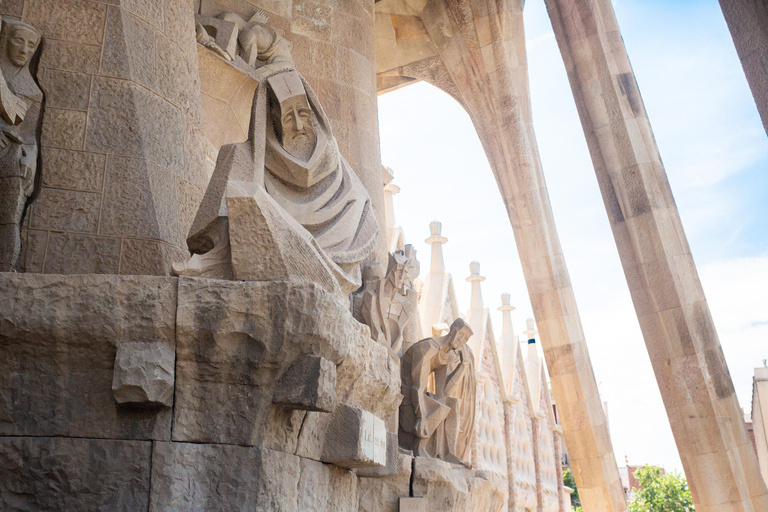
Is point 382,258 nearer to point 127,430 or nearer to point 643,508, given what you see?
point 127,430

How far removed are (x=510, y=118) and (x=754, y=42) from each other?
22.5ft

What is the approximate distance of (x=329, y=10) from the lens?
8.02 m

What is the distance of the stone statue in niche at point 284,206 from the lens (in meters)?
2.89

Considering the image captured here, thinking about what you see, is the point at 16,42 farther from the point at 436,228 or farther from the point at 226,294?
the point at 436,228

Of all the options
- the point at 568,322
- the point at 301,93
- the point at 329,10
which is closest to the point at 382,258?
the point at 329,10

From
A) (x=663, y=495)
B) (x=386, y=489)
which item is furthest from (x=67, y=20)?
(x=663, y=495)

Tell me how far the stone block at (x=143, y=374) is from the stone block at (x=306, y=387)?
38 centimetres

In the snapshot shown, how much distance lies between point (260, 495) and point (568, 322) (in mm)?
8620

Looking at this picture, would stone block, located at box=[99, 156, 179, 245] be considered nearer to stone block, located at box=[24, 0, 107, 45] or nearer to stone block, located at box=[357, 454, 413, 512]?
stone block, located at box=[24, 0, 107, 45]

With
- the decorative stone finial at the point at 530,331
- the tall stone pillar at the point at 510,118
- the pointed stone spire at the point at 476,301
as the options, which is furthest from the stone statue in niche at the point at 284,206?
the decorative stone finial at the point at 530,331

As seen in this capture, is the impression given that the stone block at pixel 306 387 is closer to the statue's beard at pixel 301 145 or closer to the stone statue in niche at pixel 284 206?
the stone statue in niche at pixel 284 206

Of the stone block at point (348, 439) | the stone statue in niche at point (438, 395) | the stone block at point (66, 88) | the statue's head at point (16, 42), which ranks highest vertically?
the statue's head at point (16, 42)

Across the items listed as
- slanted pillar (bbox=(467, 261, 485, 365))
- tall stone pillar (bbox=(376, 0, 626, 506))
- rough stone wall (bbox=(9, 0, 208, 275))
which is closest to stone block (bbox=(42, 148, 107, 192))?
rough stone wall (bbox=(9, 0, 208, 275))

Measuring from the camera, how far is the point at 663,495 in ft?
64.7
